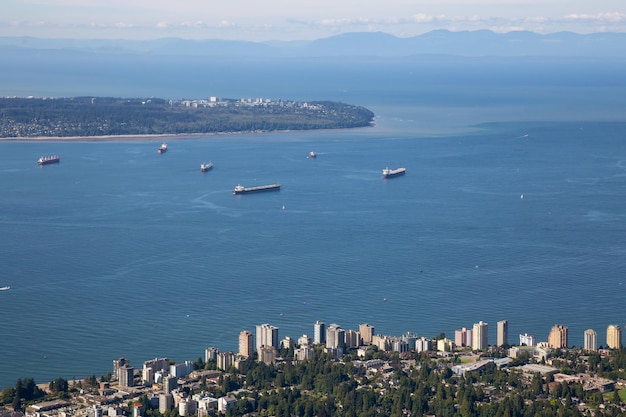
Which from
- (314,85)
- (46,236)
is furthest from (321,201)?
(314,85)

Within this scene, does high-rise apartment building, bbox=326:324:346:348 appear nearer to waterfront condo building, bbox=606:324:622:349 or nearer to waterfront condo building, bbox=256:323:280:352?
waterfront condo building, bbox=256:323:280:352

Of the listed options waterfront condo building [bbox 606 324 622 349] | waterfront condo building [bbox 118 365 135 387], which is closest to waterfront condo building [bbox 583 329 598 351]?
waterfront condo building [bbox 606 324 622 349]

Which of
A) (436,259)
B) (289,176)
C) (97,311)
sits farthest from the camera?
(289,176)

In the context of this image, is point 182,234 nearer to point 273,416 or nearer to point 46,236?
point 46,236

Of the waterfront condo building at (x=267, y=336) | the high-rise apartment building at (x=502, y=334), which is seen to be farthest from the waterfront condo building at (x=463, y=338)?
the waterfront condo building at (x=267, y=336)

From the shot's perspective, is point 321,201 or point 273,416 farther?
point 321,201

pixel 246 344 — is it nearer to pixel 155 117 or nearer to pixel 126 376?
pixel 126 376

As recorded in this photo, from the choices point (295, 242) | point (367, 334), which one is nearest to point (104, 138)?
point (295, 242)
